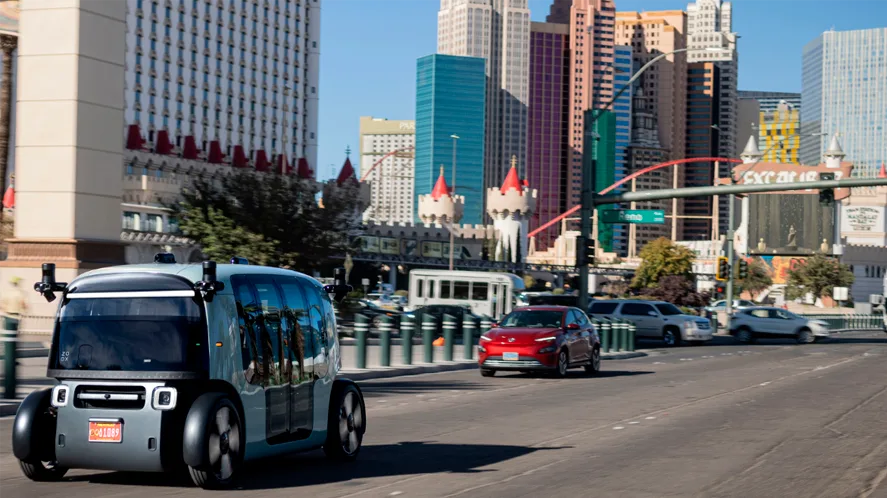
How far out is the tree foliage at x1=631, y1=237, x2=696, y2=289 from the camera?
115500 mm

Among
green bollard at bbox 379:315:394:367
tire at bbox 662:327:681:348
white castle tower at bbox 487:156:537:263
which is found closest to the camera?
green bollard at bbox 379:315:394:367

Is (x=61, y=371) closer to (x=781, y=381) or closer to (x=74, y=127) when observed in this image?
(x=781, y=381)

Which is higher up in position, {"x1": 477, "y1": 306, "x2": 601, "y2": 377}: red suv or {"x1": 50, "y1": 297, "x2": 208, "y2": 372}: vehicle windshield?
{"x1": 50, "y1": 297, "x2": 208, "y2": 372}: vehicle windshield

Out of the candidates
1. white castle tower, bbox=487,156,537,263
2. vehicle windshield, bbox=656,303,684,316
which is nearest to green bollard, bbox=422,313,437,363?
vehicle windshield, bbox=656,303,684,316

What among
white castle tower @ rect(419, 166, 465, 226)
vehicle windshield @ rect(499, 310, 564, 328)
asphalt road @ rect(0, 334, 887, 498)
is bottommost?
asphalt road @ rect(0, 334, 887, 498)

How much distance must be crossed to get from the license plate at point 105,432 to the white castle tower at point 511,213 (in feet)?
540

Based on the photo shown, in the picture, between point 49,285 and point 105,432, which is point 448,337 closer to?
point 49,285

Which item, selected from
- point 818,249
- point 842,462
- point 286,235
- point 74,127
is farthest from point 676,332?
point 818,249

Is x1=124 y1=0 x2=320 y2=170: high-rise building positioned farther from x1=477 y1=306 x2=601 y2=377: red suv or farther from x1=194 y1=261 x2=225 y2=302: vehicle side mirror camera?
x1=194 y1=261 x2=225 y2=302: vehicle side mirror camera

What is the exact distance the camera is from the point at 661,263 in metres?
116

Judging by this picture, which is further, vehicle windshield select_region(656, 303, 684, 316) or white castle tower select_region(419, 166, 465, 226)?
white castle tower select_region(419, 166, 465, 226)

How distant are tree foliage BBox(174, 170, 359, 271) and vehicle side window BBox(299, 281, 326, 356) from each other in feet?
87.3

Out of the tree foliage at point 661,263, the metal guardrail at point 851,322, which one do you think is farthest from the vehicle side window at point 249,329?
the tree foliage at point 661,263

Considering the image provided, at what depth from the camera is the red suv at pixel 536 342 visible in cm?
2484
